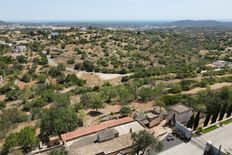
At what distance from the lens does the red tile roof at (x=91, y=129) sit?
29.1 meters

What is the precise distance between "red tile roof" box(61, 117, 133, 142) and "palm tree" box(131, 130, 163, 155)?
6.45 metres

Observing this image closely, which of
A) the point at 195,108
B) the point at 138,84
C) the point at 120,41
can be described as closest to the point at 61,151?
the point at 195,108

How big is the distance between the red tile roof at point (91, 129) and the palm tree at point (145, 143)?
254 inches

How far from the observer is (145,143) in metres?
24.5

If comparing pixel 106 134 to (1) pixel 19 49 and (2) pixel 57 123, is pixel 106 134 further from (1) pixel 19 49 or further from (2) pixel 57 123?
(1) pixel 19 49

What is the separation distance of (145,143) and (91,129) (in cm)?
848

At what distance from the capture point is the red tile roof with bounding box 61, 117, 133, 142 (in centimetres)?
2912

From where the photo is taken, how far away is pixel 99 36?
363 ft

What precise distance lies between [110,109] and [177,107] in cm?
1183

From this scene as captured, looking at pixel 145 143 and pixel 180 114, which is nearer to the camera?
pixel 145 143

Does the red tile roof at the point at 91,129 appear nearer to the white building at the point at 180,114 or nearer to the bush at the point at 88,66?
the white building at the point at 180,114

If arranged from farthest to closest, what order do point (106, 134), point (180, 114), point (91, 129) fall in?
point (180, 114) < point (91, 129) < point (106, 134)

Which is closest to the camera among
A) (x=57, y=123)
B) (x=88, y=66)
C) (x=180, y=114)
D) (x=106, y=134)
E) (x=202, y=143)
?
(x=202, y=143)

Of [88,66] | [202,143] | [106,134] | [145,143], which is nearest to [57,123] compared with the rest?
[106,134]
